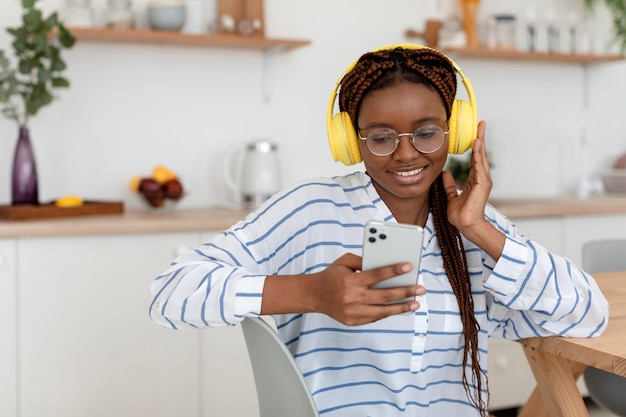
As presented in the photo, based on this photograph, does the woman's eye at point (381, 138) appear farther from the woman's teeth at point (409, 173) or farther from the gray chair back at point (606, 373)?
the gray chair back at point (606, 373)

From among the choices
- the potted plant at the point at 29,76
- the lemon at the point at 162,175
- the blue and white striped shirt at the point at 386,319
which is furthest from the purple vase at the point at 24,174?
the blue and white striped shirt at the point at 386,319

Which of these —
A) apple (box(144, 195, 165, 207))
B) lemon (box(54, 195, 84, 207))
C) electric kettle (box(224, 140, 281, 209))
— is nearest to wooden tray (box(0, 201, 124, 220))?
lemon (box(54, 195, 84, 207))

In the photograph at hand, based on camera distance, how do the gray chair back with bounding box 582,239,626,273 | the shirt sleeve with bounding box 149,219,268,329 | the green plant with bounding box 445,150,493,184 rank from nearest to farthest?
the shirt sleeve with bounding box 149,219,268,329, the gray chair back with bounding box 582,239,626,273, the green plant with bounding box 445,150,493,184

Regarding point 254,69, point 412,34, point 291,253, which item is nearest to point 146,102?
point 254,69

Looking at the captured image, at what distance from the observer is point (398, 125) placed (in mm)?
1313

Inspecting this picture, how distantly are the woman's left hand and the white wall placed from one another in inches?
72.9

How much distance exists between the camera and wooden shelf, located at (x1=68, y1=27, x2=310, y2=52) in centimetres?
274

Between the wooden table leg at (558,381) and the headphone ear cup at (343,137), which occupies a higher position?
the headphone ear cup at (343,137)

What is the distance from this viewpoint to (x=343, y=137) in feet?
4.63

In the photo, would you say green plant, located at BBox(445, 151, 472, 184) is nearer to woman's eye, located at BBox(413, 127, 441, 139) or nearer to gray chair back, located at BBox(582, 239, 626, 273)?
gray chair back, located at BBox(582, 239, 626, 273)

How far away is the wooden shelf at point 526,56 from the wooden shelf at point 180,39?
2.25 feet

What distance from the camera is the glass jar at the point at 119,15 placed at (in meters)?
2.81

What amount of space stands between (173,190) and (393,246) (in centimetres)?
184

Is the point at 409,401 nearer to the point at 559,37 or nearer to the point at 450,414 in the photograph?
the point at 450,414
